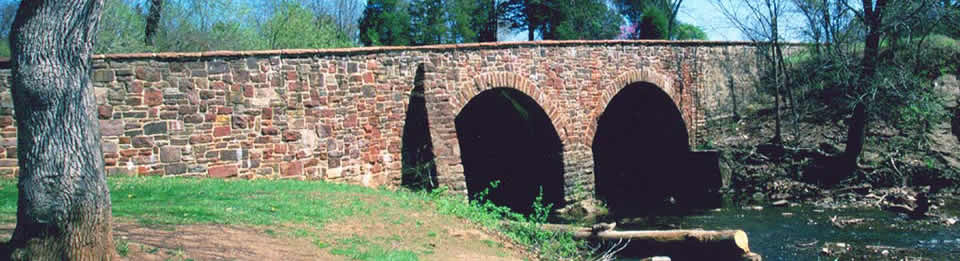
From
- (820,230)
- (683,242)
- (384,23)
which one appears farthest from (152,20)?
(820,230)

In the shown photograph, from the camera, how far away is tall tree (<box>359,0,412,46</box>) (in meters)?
31.8

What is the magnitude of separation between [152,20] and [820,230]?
1526cm

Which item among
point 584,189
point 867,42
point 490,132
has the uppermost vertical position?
point 867,42

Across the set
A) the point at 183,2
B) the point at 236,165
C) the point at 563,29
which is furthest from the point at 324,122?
the point at 563,29

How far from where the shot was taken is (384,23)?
3197 cm

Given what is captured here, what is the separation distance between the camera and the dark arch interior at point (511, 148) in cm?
1742

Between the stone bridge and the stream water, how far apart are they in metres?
3.08

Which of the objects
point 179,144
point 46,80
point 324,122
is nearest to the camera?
point 46,80

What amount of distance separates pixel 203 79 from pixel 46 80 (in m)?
6.11

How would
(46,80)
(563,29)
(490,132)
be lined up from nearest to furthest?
(46,80)
(490,132)
(563,29)

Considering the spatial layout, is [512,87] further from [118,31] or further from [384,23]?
[384,23]

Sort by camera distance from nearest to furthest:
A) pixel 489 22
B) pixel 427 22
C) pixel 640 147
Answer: pixel 640 147 → pixel 427 22 → pixel 489 22

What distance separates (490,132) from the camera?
64.8 feet

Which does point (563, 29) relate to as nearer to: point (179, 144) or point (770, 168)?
point (770, 168)
